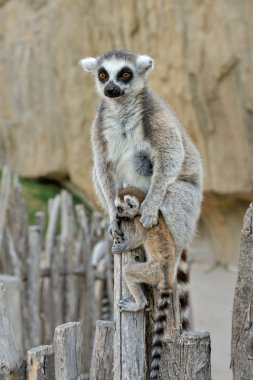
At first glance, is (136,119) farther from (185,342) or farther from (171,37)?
(171,37)

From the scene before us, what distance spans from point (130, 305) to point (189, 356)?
13.7 inches

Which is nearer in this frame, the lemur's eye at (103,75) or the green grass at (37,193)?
the lemur's eye at (103,75)

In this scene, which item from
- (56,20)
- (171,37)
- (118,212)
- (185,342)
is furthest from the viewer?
(56,20)

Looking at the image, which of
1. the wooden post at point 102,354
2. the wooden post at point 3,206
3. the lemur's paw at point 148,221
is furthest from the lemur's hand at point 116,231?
the wooden post at point 3,206

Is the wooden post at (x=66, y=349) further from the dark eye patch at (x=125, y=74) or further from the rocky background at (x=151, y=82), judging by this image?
the rocky background at (x=151, y=82)

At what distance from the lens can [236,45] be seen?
8609mm

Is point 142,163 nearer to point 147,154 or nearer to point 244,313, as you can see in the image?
point 147,154

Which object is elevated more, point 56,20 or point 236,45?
point 56,20

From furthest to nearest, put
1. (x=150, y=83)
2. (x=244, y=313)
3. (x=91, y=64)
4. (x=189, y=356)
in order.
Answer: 1. (x=150, y=83)
2. (x=91, y=64)
3. (x=189, y=356)
4. (x=244, y=313)

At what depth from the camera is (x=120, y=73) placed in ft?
12.4

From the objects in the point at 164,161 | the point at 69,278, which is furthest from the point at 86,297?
the point at 164,161

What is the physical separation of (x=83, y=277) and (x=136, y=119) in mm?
2528

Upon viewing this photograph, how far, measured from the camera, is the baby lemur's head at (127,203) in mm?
3342

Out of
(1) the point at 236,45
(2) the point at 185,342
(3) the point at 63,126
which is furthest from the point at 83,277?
(3) the point at 63,126
